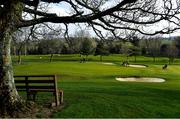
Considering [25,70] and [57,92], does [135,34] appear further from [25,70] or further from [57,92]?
[25,70]

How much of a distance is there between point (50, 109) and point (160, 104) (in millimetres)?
5578

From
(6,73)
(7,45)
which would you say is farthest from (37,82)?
(7,45)

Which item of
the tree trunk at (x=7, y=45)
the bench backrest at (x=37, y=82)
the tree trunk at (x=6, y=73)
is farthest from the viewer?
the bench backrest at (x=37, y=82)

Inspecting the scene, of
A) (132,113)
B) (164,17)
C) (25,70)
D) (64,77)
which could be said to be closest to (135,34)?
(164,17)

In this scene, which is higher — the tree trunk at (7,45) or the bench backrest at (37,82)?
the tree trunk at (7,45)

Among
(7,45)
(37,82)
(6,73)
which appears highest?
(7,45)

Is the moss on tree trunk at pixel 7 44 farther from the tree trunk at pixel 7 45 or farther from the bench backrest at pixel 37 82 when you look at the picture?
the bench backrest at pixel 37 82

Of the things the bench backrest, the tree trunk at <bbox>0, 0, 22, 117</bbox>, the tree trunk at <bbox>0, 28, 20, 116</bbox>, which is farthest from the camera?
the bench backrest

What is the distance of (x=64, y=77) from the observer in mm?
49438

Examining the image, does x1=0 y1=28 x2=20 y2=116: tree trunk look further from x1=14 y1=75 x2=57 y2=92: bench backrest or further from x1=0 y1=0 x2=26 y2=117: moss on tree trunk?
x1=14 y1=75 x2=57 y2=92: bench backrest


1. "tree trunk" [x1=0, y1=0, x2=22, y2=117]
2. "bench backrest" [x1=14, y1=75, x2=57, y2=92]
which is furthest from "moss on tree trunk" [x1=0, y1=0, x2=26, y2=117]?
"bench backrest" [x1=14, y1=75, x2=57, y2=92]

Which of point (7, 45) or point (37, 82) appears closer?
point (7, 45)

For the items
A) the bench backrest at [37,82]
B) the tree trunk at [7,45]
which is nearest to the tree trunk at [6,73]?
the tree trunk at [7,45]

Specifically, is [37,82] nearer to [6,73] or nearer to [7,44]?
[6,73]
